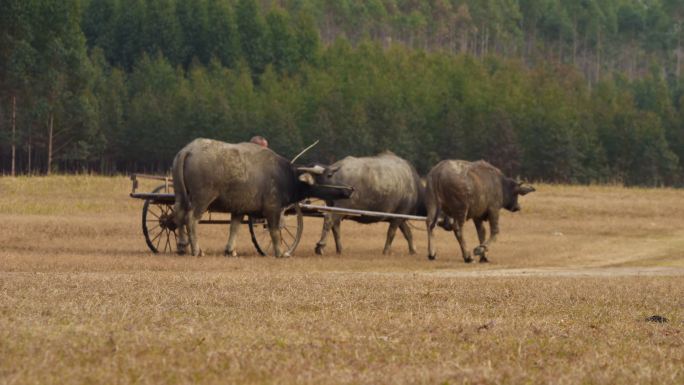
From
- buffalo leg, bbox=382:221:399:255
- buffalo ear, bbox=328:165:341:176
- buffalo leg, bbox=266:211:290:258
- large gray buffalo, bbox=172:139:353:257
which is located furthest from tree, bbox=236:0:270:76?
buffalo leg, bbox=266:211:290:258

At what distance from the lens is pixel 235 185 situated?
2736 centimetres

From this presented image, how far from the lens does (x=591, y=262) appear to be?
30750 mm

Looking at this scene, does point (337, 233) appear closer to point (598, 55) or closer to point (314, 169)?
point (314, 169)

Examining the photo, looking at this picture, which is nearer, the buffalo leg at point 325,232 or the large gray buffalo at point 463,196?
the large gray buffalo at point 463,196

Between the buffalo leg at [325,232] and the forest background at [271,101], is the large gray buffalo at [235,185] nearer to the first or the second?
the buffalo leg at [325,232]

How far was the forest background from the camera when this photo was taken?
74875 mm

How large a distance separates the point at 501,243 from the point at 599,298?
1845cm

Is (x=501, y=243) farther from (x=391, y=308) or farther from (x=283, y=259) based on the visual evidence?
(x=391, y=308)

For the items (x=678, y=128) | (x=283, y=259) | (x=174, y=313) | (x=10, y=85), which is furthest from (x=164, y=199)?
(x=678, y=128)

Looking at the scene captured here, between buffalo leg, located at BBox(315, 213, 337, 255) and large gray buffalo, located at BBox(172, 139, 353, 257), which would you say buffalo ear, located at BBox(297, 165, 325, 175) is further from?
buffalo leg, located at BBox(315, 213, 337, 255)

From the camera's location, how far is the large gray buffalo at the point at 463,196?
29.7m

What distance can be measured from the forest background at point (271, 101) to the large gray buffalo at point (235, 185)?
4504 cm

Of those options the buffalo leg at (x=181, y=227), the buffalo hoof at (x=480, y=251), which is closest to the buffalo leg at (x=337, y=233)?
the buffalo hoof at (x=480, y=251)

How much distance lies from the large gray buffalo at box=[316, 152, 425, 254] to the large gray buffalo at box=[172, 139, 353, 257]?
5.46 ft
